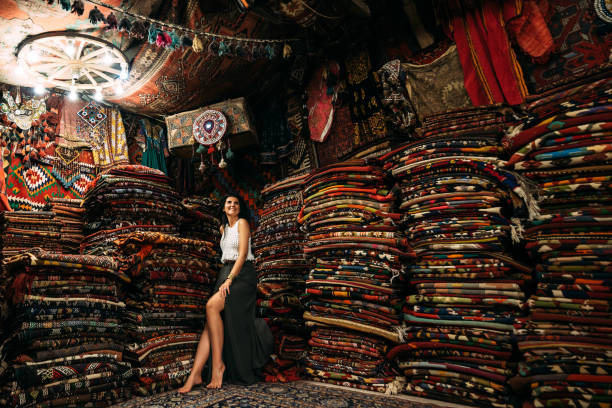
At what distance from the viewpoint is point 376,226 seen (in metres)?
2.06

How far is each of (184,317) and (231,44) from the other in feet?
8.77

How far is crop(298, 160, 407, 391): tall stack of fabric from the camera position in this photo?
1936 mm

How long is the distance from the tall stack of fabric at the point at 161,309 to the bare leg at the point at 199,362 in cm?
7

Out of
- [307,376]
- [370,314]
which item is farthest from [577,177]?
[307,376]

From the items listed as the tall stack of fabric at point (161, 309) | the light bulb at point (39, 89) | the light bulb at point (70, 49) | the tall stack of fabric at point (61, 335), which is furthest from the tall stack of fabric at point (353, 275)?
the light bulb at point (39, 89)

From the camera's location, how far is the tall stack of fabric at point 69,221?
320 centimetres

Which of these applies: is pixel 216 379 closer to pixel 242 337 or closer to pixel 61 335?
pixel 242 337

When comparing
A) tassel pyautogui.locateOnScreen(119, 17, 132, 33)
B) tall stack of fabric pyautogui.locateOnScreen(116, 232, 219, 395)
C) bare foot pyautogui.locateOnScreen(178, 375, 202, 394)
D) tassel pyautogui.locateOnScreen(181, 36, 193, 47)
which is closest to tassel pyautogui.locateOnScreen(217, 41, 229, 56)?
tassel pyautogui.locateOnScreen(181, 36, 193, 47)

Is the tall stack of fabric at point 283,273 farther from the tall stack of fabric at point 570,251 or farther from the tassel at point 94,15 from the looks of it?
the tassel at point 94,15

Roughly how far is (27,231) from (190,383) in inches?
91.7

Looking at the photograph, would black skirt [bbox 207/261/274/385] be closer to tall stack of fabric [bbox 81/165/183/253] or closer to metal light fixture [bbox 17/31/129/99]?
tall stack of fabric [bbox 81/165/183/253]

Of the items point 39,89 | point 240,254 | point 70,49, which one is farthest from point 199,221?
point 39,89

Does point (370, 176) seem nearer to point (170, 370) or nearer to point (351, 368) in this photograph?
point (351, 368)

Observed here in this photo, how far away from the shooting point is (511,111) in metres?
1.97
